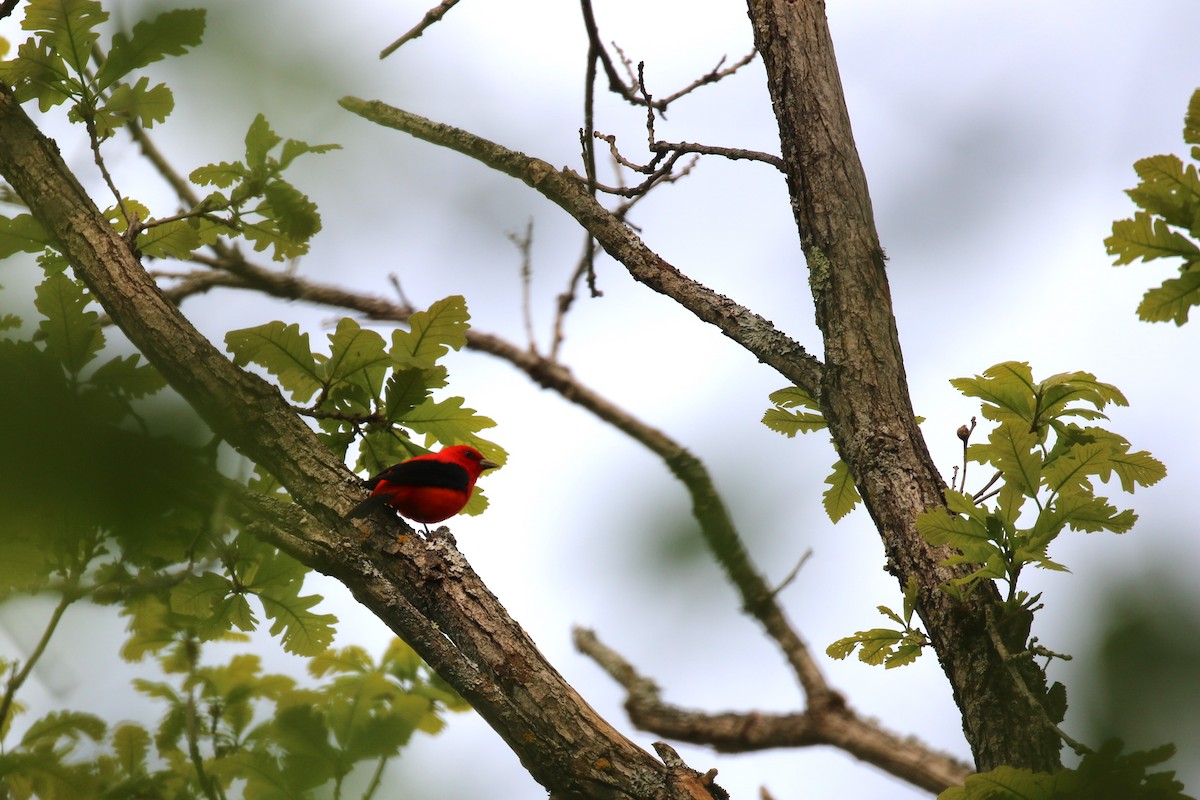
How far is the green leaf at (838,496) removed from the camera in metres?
3.80

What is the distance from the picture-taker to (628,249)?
13.0 feet

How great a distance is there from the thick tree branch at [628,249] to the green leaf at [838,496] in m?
0.40

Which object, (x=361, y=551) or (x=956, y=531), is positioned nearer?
(x=956, y=531)

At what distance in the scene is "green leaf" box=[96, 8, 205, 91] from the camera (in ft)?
8.68

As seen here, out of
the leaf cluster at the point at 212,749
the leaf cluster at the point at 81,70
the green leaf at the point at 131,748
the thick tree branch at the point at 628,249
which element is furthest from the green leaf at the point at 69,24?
the green leaf at the point at 131,748

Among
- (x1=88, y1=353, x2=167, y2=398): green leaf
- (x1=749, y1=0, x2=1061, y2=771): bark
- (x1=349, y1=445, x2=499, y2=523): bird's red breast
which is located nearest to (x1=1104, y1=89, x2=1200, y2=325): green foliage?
(x1=749, y1=0, x2=1061, y2=771): bark

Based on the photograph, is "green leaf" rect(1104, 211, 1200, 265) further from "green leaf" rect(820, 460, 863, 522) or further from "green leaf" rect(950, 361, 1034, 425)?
"green leaf" rect(820, 460, 863, 522)

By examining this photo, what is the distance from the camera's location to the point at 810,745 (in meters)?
6.14

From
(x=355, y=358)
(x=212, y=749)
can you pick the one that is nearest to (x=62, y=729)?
(x=212, y=749)

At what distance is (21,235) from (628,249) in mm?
2358

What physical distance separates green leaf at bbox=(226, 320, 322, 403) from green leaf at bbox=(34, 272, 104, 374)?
93cm

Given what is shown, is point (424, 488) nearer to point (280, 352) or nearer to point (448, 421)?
point (448, 421)

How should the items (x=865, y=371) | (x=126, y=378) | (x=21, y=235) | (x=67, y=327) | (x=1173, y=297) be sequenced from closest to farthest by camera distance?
1. (x=126, y=378)
2. (x=1173, y=297)
3. (x=67, y=327)
4. (x=865, y=371)
5. (x=21, y=235)

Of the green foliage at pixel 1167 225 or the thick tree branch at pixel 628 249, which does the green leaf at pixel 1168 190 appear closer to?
the green foliage at pixel 1167 225
